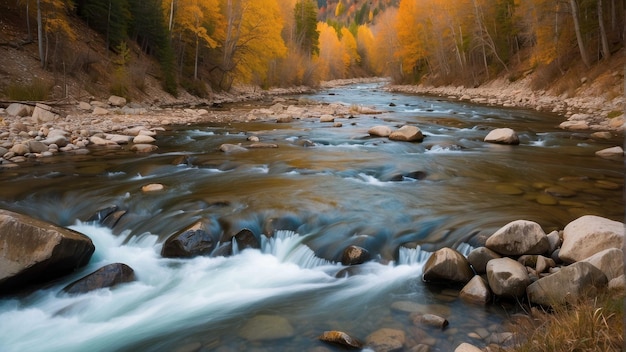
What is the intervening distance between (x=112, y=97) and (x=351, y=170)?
14.7m

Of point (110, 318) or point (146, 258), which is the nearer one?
point (110, 318)

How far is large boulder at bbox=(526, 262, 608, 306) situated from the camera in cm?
365

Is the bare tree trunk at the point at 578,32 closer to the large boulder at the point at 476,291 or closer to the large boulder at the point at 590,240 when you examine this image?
the large boulder at the point at 590,240

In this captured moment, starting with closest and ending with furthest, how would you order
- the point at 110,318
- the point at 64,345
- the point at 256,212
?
the point at 64,345
the point at 110,318
the point at 256,212

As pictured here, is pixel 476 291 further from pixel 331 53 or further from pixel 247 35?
pixel 331 53

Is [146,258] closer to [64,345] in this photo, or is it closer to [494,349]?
[64,345]

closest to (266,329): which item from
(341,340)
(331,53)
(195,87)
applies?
(341,340)

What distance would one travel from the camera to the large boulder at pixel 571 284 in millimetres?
3651

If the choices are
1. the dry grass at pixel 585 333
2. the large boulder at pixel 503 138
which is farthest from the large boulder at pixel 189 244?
the large boulder at pixel 503 138

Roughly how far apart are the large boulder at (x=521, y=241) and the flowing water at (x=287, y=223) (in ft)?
1.93

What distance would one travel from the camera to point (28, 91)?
16500mm

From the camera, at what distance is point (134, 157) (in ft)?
35.9

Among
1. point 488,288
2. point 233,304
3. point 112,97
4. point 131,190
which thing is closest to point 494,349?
point 488,288

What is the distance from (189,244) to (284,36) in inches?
1874
